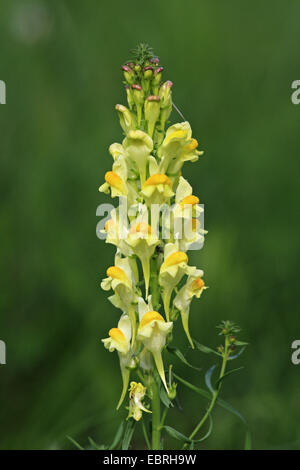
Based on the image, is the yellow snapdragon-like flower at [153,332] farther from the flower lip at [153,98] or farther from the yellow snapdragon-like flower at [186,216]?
the flower lip at [153,98]

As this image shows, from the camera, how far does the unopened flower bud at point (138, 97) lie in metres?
1.57

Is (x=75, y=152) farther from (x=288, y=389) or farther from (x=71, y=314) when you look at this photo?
(x=288, y=389)

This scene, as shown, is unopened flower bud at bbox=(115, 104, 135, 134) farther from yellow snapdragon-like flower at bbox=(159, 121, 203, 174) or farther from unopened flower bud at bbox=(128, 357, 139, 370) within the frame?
unopened flower bud at bbox=(128, 357, 139, 370)

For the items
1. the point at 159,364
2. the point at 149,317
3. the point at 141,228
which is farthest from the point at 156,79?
the point at 159,364

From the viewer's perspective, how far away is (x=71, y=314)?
9.50 ft

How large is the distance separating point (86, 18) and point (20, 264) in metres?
1.76

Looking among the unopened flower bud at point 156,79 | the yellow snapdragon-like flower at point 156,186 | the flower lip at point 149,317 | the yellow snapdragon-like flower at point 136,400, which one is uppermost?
the unopened flower bud at point 156,79

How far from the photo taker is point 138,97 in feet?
5.16

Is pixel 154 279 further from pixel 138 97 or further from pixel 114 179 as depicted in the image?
pixel 138 97


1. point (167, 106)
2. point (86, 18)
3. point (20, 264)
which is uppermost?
point (86, 18)

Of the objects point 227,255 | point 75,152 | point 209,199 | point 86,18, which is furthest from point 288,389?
point 86,18

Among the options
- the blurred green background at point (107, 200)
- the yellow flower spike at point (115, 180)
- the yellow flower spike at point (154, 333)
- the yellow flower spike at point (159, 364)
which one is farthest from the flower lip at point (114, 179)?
the blurred green background at point (107, 200)

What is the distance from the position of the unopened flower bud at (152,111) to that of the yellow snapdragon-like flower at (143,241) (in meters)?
0.30

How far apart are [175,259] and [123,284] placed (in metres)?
0.17
